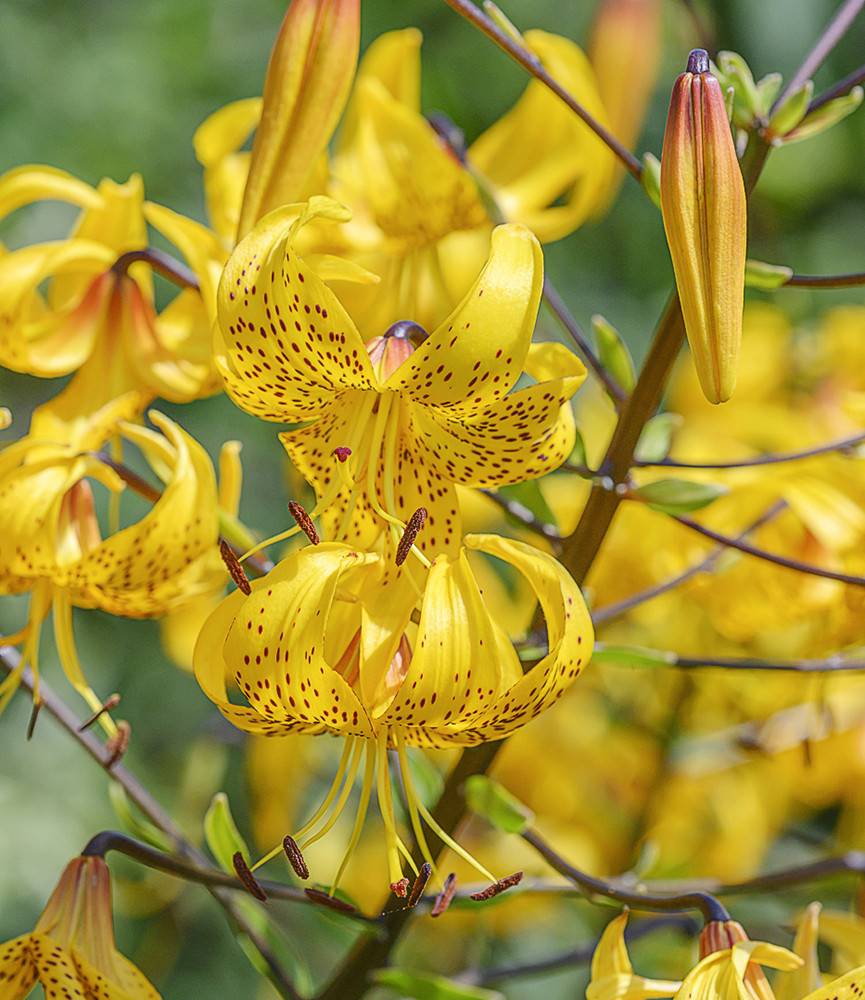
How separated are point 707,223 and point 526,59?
7.1 inches

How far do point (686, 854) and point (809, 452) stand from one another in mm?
891

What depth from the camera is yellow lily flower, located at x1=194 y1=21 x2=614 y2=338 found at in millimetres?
1136

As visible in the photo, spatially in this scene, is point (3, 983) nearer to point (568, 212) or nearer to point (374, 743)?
point (374, 743)

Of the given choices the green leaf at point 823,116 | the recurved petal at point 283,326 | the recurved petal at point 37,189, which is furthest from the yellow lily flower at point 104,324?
the green leaf at point 823,116

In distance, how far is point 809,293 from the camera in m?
2.65

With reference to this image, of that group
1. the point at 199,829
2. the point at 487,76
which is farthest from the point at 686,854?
the point at 487,76

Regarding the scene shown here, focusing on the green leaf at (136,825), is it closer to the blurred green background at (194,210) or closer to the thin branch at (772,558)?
the thin branch at (772,558)

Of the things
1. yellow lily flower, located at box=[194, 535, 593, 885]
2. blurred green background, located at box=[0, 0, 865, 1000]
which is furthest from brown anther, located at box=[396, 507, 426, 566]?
blurred green background, located at box=[0, 0, 865, 1000]

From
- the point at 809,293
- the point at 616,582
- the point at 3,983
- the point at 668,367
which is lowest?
the point at 809,293

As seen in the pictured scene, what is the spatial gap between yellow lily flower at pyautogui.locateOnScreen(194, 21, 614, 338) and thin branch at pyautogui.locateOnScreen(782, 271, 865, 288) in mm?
252

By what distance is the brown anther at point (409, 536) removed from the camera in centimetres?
81

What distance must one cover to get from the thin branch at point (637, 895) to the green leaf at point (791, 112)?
0.47m

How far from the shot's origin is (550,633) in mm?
798

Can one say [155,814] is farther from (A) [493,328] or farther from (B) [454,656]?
(A) [493,328]
